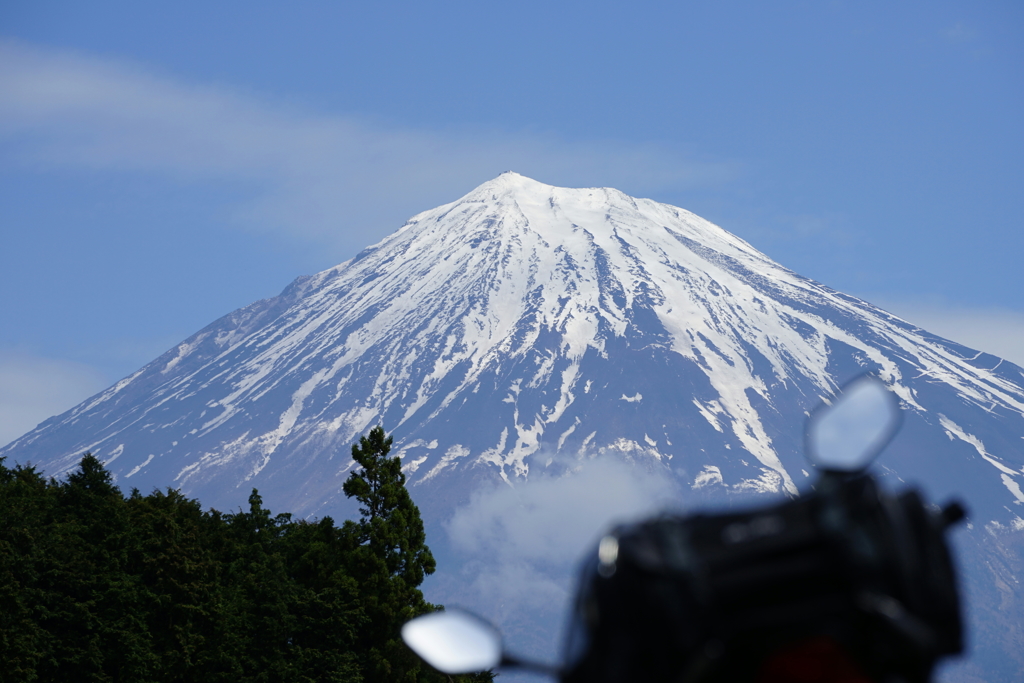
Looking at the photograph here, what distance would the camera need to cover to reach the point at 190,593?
36344 millimetres

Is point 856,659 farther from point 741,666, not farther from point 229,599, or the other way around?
point 229,599

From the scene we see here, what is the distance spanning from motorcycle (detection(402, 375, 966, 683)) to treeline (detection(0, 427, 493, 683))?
31.4 metres

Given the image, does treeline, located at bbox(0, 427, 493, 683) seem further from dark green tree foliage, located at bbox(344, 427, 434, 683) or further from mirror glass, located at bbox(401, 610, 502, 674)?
mirror glass, located at bbox(401, 610, 502, 674)

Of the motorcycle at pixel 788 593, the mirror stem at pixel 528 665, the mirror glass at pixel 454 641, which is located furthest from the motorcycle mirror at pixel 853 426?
the mirror glass at pixel 454 641

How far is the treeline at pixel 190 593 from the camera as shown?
32719 millimetres

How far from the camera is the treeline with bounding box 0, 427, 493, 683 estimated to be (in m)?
32.7

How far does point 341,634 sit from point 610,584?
37.0m

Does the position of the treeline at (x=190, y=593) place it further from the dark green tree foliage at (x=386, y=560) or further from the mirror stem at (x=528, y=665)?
the mirror stem at (x=528, y=665)

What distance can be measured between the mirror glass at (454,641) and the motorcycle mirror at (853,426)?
84 centimetres

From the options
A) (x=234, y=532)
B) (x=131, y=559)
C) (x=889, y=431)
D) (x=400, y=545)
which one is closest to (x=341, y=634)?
(x=400, y=545)

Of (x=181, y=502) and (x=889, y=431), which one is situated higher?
(x=181, y=502)

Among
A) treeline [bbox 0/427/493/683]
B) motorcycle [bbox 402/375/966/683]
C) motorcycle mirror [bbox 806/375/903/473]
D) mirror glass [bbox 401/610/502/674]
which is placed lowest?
motorcycle [bbox 402/375/966/683]

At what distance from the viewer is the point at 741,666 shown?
5.95ft

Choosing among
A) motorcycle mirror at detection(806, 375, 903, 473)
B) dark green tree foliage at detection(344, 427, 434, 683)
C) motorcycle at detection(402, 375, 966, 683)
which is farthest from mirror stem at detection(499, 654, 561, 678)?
dark green tree foliage at detection(344, 427, 434, 683)
